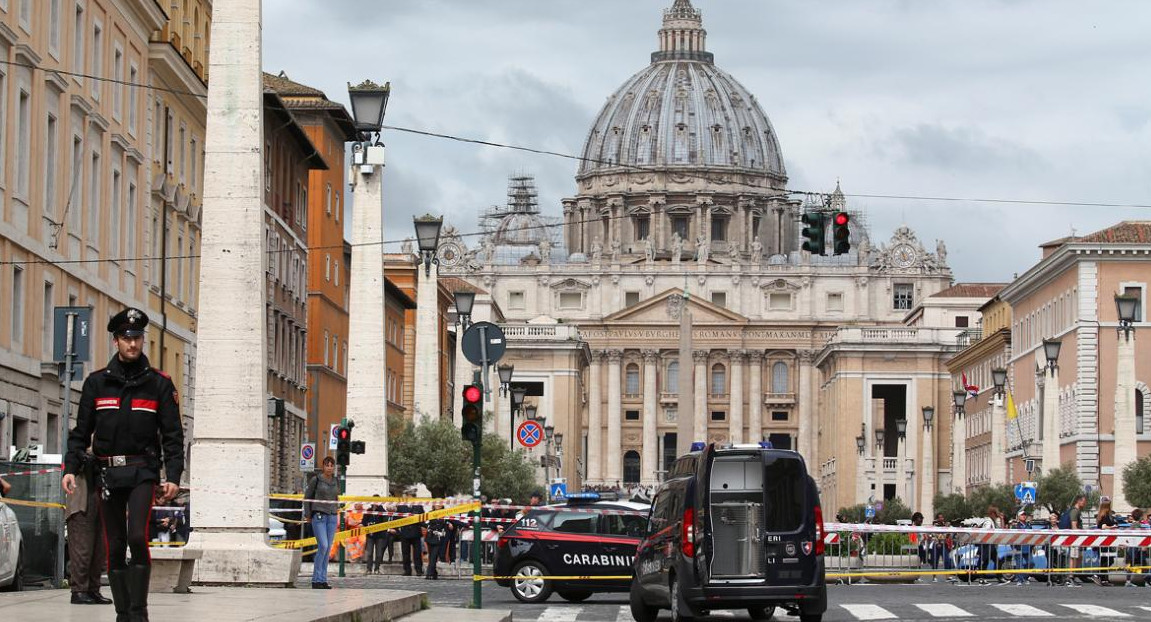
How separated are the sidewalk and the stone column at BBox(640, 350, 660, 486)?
534ft

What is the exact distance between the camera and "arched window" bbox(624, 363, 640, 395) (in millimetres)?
184000

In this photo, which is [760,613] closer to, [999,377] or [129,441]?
[129,441]

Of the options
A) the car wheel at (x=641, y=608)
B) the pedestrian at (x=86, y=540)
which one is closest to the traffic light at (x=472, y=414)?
the car wheel at (x=641, y=608)

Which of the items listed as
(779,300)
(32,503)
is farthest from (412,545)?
(779,300)

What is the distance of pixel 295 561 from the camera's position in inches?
779

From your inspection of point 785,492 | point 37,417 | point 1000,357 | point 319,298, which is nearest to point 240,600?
point 785,492

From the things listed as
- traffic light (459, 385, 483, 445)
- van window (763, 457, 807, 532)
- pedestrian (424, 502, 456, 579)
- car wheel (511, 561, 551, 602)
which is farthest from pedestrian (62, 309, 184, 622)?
pedestrian (424, 502, 456, 579)

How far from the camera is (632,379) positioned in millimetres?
184750

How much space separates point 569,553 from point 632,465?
524 ft

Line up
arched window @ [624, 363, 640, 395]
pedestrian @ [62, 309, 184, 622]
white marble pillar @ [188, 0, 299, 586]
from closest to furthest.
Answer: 1. pedestrian @ [62, 309, 184, 622]
2. white marble pillar @ [188, 0, 299, 586]
3. arched window @ [624, 363, 640, 395]

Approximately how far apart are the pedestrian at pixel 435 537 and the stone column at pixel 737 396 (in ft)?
475

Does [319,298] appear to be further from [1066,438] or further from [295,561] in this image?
[295,561]

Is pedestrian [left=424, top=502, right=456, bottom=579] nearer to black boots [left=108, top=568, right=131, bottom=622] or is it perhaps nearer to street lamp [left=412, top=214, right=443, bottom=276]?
street lamp [left=412, top=214, right=443, bottom=276]

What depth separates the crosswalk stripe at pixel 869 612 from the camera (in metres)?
22.5
